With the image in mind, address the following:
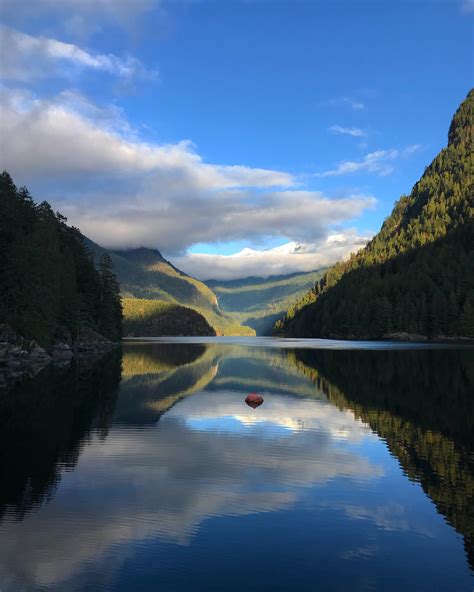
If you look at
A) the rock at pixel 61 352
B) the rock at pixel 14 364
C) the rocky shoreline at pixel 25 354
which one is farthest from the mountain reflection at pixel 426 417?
the rock at pixel 61 352

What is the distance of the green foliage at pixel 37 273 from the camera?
100500mm

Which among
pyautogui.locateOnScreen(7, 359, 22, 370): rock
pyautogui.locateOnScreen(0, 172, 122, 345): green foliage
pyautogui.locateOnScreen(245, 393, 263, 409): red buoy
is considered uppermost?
pyautogui.locateOnScreen(0, 172, 122, 345): green foliage

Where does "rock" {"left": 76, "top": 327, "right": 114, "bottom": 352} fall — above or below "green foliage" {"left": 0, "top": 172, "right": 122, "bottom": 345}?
below

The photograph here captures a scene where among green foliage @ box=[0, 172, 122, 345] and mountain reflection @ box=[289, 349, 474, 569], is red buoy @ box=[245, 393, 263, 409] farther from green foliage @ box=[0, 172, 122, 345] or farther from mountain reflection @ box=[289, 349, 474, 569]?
green foliage @ box=[0, 172, 122, 345]

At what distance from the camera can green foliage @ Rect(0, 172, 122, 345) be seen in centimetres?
10050

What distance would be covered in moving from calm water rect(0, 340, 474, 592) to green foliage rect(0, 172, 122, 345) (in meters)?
49.3

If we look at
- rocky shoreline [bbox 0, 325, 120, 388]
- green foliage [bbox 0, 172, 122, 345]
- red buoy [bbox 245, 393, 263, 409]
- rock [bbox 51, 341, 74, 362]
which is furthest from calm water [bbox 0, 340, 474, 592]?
rock [bbox 51, 341, 74, 362]

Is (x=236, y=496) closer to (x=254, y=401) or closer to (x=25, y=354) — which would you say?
(x=254, y=401)

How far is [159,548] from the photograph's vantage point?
64.9ft

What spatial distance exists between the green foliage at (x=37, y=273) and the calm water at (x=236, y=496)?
4933 centimetres

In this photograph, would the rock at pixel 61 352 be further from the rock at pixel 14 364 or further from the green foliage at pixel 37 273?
the rock at pixel 14 364

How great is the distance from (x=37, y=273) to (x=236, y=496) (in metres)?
95.5

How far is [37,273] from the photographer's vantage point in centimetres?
10944

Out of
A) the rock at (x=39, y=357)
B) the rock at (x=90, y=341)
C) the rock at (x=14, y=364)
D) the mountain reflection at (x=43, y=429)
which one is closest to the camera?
the mountain reflection at (x=43, y=429)
